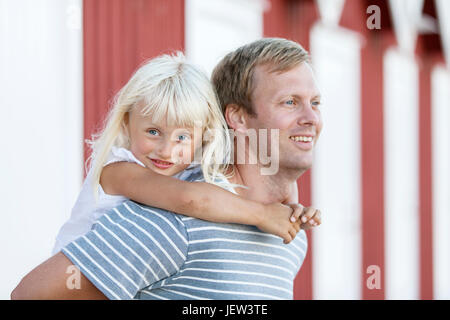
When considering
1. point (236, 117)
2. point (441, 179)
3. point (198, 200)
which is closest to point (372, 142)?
point (441, 179)

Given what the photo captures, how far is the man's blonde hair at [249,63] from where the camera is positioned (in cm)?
188

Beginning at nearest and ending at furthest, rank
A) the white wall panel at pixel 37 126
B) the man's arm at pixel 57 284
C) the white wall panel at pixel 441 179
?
the man's arm at pixel 57 284
the white wall panel at pixel 37 126
the white wall panel at pixel 441 179

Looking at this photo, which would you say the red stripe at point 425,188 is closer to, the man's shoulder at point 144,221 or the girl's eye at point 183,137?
the girl's eye at point 183,137

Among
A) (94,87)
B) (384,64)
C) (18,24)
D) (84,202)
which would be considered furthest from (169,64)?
(384,64)

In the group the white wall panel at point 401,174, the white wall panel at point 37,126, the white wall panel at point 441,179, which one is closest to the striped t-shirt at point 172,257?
the white wall panel at point 37,126

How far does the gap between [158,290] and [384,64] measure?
5898 mm

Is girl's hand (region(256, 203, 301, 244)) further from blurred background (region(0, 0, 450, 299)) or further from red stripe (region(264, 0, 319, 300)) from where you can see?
red stripe (region(264, 0, 319, 300))

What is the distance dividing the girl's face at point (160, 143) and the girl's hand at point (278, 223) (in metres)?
0.31

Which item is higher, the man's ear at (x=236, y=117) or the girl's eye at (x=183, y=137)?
the man's ear at (x=236, y=117)

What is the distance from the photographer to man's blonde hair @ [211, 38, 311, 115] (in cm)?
188

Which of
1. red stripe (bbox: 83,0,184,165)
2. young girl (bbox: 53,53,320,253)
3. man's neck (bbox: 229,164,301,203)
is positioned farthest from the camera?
red stripe (bbox: 83,0,184,165)

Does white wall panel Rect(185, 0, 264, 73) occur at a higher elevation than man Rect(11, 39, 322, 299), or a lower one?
higher

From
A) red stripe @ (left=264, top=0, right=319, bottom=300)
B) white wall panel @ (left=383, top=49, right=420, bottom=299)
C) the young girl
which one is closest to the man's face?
the young girl
